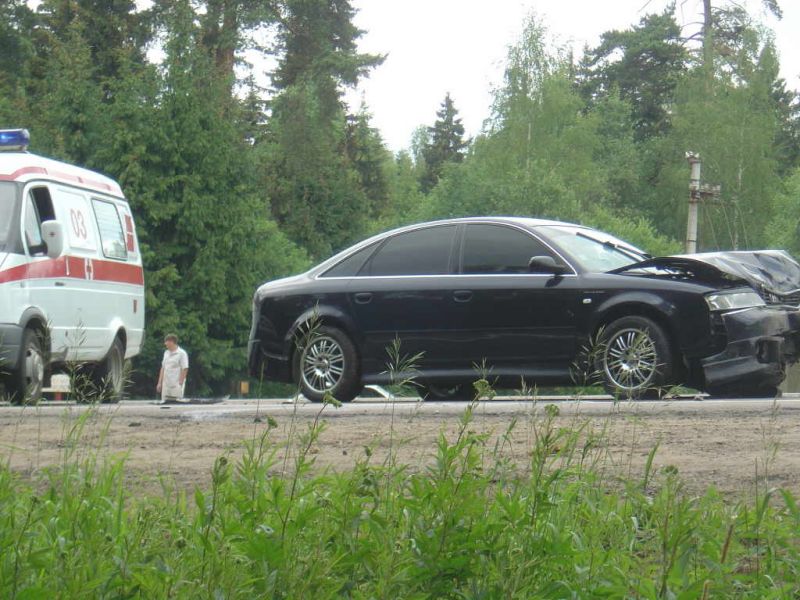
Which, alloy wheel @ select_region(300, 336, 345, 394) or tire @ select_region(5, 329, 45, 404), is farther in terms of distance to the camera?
tire @ select_region(5, 329, 45, 404)

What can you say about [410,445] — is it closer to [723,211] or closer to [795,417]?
[795,417]

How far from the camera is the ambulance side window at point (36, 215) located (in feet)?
45.7

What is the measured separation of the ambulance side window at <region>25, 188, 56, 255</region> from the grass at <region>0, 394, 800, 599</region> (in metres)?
9.50

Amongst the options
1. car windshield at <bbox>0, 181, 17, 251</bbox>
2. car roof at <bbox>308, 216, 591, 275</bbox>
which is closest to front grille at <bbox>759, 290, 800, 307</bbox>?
car roof at <bbox>308, 216, 591, 275</bbox>

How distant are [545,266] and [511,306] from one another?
1.48 ft

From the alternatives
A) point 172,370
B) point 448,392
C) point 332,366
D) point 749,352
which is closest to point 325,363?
point 332,366

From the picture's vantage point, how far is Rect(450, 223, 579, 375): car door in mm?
12156

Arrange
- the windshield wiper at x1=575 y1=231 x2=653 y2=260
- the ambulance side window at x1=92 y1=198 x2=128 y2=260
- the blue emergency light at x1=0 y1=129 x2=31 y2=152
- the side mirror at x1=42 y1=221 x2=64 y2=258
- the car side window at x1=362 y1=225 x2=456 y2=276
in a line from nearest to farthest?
the car side window at x1=362 y1=225 x2=456 y2=276
the windshield wiper at x1=575 y1=231 x2=653 y2=260
the side mirror at x1=42 y1=221 x2=64 y2=258
the blue emergency light at x1=0 y1=129 x2=31 y2=152
the ambulance side window at x1=92 y1=198 x2=128 y2=260

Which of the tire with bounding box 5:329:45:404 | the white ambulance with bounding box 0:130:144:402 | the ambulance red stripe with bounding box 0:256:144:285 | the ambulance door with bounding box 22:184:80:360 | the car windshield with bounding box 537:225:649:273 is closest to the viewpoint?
the car windshield with bounding box 537:225:649:273

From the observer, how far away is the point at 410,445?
712 centimetres

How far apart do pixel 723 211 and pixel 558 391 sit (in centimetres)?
4265

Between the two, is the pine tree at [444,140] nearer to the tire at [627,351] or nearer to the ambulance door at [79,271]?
the ambulance door at [79,271]

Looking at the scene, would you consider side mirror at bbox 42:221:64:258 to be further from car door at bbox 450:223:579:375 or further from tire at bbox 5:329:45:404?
car door at bbox 450:223:579:375

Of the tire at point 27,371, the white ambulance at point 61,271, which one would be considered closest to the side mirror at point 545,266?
the white ambulance at point 61,271
